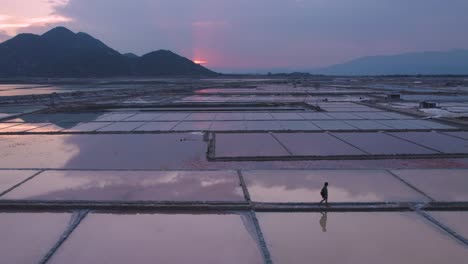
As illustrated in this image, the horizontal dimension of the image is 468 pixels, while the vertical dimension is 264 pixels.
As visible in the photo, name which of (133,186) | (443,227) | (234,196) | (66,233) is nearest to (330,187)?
(234,196)

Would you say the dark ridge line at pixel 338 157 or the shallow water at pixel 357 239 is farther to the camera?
the dark ridge line at pixel 338 157

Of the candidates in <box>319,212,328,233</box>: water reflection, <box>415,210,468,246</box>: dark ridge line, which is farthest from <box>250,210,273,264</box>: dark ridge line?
<box>415,210,468,246</box>: dark ridge line

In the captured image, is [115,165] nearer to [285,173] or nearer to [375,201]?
[285,173]

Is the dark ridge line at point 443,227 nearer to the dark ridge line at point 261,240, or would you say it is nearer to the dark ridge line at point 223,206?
the dark ridge line at point 223,206

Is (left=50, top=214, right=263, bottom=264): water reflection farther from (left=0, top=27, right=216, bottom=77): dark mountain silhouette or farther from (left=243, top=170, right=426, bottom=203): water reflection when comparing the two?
(left=0, top=27, right=216, bottom=77): dark mountain silhouette

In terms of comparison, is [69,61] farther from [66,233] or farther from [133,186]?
[66,233]

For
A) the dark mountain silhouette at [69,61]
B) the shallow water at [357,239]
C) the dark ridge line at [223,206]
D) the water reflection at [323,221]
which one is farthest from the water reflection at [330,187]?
the dark mountain silhouette at [69,61]

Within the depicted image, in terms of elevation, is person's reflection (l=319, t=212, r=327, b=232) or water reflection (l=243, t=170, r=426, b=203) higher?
water reflection (l=243, t=170, r=426, b=203)
